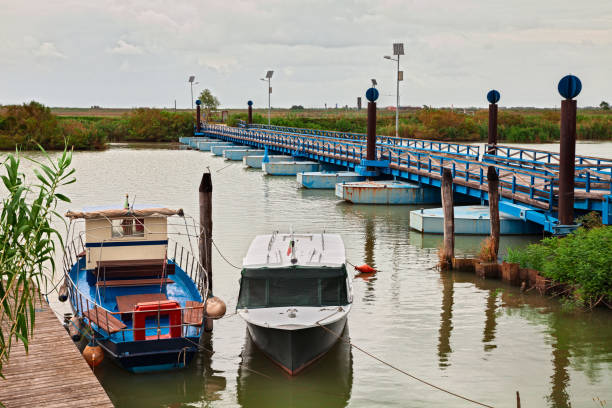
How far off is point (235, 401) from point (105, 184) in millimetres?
42655

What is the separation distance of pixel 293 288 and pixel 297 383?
86.8 inches

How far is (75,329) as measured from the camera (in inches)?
699

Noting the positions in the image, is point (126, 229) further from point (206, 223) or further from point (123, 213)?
point (206, 223)

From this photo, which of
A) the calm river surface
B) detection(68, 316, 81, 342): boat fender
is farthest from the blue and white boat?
the calm river surface

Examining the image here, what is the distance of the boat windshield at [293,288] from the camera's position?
1750 centimetres

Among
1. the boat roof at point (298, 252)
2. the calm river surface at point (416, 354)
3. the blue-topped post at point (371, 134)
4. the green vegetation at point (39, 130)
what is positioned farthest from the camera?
the green vegetation at point (39, 130)

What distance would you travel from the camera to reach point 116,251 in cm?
2061

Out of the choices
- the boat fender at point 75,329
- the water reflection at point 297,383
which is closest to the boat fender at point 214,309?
the water reflection at point 297,383

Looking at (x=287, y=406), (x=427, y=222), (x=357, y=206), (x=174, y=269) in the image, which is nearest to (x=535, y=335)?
(x=287, y=406)

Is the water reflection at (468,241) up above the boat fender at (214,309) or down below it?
below

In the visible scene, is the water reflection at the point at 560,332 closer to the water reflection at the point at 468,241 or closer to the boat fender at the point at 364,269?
the boat fender at the point at 364,269

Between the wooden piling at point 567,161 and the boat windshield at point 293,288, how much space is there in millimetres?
11687

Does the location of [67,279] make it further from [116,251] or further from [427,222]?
[427,222]

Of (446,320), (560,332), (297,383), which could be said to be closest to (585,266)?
(560,332)
